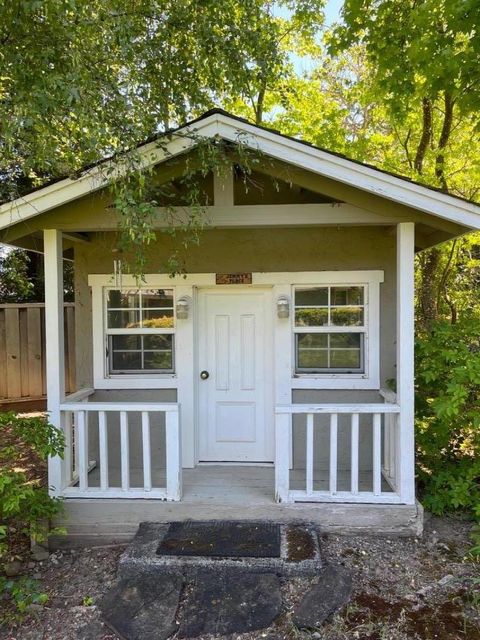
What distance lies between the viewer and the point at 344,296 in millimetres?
4703

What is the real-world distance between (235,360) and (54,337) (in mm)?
1900

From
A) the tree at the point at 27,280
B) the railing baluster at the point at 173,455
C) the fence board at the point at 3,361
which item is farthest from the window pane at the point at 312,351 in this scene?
the tree at the point at 27,280

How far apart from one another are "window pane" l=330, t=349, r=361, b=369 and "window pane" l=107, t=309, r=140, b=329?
214 cm

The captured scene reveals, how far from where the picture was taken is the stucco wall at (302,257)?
4.64m

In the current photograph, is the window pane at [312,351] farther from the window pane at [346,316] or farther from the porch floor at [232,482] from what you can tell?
the porch floor at [232,482]

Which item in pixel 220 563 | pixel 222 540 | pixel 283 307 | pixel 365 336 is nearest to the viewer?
pixel 220 563

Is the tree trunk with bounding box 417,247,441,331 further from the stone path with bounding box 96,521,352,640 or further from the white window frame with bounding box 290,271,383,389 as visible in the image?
the stone path with bounding box 96,521,352,640

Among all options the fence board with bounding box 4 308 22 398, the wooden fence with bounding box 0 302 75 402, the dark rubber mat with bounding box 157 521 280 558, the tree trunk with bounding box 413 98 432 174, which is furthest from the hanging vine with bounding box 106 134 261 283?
the tree trunk with bounding box 413 98 432 174

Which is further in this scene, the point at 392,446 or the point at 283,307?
the point at 283,307

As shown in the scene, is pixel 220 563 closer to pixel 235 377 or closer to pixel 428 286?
pixel 235 377

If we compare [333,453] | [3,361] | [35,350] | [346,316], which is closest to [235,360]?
[346,316]

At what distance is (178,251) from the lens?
471 cm

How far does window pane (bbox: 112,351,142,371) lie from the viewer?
16.0 feet

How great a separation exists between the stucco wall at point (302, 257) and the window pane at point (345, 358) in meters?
0.26
